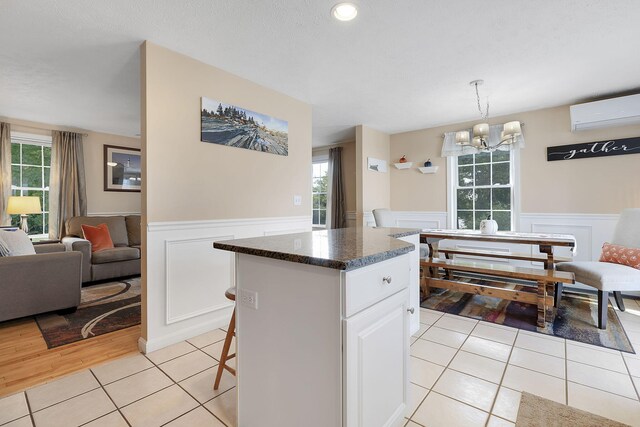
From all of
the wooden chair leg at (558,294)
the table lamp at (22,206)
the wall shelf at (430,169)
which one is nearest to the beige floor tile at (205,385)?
the wooden chair leg at (558,294)

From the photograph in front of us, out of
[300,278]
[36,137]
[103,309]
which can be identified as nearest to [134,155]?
[36,137]

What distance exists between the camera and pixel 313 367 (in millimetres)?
1168

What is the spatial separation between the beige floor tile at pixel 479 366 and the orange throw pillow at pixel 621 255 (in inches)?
81.4

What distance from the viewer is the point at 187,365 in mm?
2168

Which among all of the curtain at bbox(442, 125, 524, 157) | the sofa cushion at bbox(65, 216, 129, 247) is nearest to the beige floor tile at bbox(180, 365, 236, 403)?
the sofa cushion at bbox(65, 216, 129, 247)

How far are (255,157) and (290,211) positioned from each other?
0.81 m

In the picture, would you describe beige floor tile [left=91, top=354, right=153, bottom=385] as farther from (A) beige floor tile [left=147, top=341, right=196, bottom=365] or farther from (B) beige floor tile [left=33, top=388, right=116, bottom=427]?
(B) beige floor tile [left=33, top=388, right=116, bottom=427]

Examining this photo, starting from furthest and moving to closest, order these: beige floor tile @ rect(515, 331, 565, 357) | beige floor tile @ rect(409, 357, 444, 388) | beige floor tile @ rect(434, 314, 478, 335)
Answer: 1. beige floor tile @ rect(434, 314, 478, 335)
2. beige floor tile @ rect(515, 331, 565, 357)
3. beige floor tile @ rect(409, 357, 444, 388)

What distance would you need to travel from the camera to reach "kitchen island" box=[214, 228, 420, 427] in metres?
1.10

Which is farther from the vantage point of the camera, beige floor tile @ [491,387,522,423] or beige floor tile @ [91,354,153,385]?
beige floor tile @ [91,354,153,385]

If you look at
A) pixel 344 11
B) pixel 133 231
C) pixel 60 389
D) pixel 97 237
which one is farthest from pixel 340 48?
pixel 133 231

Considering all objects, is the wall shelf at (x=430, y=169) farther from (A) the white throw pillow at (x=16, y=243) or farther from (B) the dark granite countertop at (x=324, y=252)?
(A) the white throw pillow at (x=16, y=243)

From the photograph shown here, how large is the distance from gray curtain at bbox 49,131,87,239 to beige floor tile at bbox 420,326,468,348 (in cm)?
546

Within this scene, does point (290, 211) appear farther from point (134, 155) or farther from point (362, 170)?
point (134, 155)
